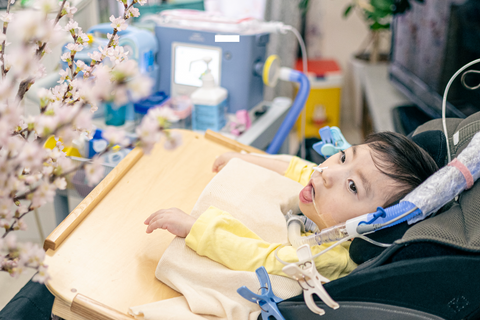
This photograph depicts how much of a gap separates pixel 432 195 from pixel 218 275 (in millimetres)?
407

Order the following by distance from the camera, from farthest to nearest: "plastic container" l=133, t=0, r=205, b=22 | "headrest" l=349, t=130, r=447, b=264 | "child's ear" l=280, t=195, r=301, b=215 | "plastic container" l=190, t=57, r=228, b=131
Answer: "plastic container" l=133, t=0, r=205, b=22, "plastic container" l=190, t=57, r=228, b=131, "child's ear" l=280, t=195, r=301, b=215, "headrest" l=349, t=130, r=447, b=264

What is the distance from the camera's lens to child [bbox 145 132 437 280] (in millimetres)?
762

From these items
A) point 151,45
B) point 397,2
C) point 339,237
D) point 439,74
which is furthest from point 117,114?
point 397,2

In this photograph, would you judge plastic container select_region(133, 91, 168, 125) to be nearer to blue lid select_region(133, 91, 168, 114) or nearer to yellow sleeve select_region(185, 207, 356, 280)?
blue lid select_region(133, 91, 168, 114)

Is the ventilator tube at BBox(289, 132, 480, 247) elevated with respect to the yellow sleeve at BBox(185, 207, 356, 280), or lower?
elevated

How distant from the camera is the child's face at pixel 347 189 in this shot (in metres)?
0.84

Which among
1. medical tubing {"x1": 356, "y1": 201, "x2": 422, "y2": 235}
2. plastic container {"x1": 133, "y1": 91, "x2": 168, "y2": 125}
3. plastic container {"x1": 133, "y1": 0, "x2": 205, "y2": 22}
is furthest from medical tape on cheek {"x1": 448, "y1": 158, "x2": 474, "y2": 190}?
plastic container {"x1": 133, "y1": 0, "x2": 205, "y2": 22}

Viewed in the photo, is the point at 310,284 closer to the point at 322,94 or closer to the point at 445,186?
the point at 445,186

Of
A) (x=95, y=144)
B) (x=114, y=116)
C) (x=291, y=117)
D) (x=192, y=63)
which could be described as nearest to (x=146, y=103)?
(x=114, y=116)

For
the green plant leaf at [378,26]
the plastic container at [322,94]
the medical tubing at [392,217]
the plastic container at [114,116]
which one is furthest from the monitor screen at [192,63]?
the green plant leaf at [378,26]

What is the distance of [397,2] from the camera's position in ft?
7.25

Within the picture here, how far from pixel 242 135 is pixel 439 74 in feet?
3.43

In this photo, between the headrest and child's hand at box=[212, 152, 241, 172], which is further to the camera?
child's hand at box=[212, 152, 241, 172]

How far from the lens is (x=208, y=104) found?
1.41 m
